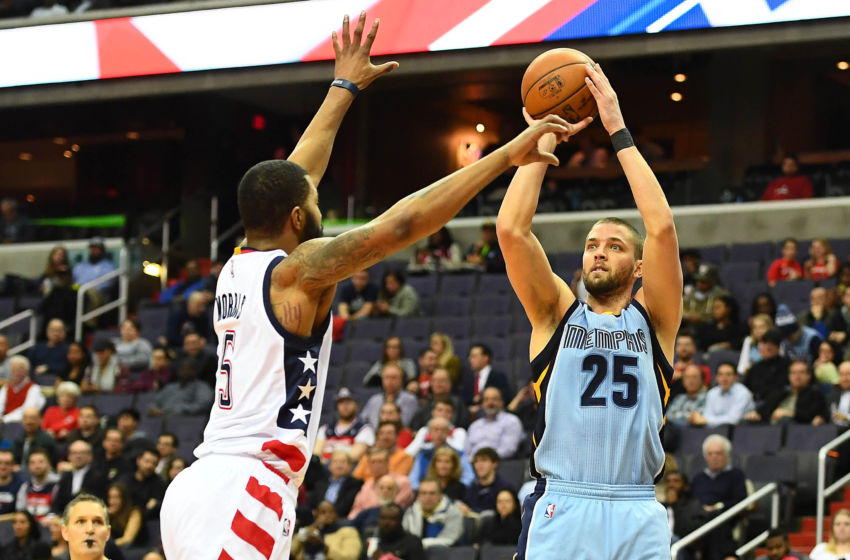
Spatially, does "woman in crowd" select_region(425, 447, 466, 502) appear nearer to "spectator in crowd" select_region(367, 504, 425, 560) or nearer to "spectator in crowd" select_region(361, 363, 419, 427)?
"spectator in crowd" select_region(367, 504, 425, 560)

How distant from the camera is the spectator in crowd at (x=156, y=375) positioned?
14.6m

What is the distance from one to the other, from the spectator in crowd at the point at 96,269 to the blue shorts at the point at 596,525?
14.7 metres

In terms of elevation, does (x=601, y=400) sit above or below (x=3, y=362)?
above

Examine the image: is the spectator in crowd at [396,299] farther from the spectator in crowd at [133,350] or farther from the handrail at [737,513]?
the handrail at [737,513]

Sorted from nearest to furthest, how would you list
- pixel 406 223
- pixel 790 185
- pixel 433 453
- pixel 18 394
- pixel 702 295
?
1. pixel 406 223
2. pixel 433 453
3. pixel 702 295
4. pixel 18 394
5. pixel 790 185

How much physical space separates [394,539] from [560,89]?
6.05m

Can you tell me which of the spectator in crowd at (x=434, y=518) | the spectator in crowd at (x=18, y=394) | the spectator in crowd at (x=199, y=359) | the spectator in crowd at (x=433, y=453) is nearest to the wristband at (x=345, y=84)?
the spectator in crowd at (x=434, y=518)

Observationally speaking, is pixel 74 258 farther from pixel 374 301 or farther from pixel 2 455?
pixel 2 455

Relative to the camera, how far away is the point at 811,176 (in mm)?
17094

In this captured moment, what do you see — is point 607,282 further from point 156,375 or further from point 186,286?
point 186,286

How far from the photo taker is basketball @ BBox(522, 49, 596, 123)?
493 cm

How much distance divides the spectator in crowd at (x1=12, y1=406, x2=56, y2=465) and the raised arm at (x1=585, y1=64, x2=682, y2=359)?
975cm

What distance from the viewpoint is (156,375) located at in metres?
14.8

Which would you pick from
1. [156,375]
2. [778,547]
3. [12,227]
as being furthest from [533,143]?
[12,227]
